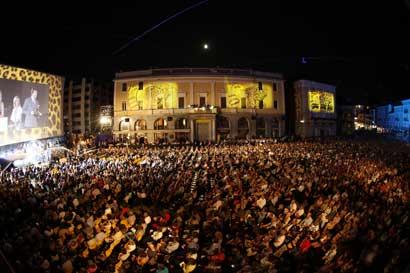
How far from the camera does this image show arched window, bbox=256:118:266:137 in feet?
182

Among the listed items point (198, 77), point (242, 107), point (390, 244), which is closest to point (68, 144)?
point (198, 77)

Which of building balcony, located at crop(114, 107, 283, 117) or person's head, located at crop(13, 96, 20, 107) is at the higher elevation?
building balcony, located at crop(114, 107, 283, 117)

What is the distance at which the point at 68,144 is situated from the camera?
39.4 metres

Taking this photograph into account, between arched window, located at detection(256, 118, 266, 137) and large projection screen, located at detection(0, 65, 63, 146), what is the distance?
29.7 m

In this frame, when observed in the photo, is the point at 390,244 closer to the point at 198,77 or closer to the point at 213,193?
the point at 213,193

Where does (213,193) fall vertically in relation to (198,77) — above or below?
below

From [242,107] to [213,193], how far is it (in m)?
41.9

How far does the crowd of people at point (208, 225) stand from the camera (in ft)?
25.5

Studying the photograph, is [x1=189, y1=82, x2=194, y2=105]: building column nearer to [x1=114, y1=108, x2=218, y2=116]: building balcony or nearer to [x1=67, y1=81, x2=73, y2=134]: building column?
[x1=114, y1=108, x2=218, y2=116]: building balcony

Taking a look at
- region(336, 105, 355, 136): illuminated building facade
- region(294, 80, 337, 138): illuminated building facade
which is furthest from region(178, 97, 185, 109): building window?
region(336, 105, 355, 136): illuminated building facade

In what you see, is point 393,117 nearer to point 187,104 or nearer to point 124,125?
point 187,104

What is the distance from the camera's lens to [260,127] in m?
56.1

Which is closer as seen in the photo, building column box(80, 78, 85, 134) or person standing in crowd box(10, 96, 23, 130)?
person standing in crowd box(10, 96, 23, 130)

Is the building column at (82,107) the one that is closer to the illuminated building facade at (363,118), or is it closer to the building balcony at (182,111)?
the building balcony at (182,111)
